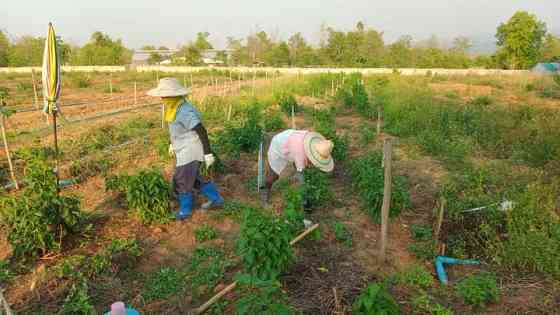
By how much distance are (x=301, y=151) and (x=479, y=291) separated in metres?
1.99

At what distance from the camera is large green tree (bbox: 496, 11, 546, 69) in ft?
126

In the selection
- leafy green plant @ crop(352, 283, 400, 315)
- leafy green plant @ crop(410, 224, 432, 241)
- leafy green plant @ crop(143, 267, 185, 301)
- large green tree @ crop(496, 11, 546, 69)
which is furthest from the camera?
large green tree @ crop(496, 11, 546, 69)

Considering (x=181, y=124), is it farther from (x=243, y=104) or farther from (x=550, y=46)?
(x=550, y=46)

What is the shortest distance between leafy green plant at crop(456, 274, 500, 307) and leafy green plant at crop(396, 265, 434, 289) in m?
0.24

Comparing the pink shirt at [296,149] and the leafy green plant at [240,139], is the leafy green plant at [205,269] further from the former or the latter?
the leafy green plant at [240,139]

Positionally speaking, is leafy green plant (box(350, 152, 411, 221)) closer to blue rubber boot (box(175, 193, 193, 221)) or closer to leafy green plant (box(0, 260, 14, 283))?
blue rubber boot (box(175, 193, 193, 221))

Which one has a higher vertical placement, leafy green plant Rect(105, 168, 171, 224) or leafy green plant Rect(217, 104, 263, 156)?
leafy green plant Rect(217, 104, 263, 156)

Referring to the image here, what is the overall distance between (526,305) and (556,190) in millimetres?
2208

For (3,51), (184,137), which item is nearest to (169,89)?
(184,137)

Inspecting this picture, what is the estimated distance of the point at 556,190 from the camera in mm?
4574

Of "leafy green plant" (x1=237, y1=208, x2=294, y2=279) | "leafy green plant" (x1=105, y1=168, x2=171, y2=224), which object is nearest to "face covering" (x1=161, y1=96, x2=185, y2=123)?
"leafy green plant" (x1=105, y1=168, x2=171, y2=224)

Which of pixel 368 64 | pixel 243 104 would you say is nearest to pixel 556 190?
pixel 243 104

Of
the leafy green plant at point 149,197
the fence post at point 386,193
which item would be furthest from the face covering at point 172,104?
the fence post at point 386,193

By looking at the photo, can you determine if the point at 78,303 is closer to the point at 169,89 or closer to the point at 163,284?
the point at 163,284
